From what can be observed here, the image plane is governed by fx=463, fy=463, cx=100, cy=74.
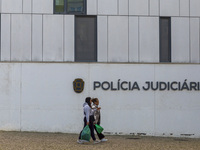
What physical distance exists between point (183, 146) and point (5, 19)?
9699 mm

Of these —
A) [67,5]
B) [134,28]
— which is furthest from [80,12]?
[134,28]

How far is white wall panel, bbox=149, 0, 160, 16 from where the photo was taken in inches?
840

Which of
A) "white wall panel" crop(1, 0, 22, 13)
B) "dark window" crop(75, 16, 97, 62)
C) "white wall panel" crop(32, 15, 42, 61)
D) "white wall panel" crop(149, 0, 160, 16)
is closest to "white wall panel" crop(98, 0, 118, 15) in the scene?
"dark window" crop(75, 16, 97, 62)

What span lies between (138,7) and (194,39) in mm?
2993

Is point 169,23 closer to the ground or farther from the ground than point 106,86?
farther from the ground

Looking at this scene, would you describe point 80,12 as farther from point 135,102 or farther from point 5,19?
point 135,102

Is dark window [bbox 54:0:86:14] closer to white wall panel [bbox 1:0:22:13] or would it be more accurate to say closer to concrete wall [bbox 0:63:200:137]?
white wall panel [bbox 1:0:22:13]

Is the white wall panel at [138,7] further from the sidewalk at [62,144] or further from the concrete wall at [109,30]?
the sidewalk at [62,144]

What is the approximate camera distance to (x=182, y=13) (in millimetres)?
21453

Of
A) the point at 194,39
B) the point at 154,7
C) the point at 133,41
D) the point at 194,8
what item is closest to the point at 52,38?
the point at 133,41

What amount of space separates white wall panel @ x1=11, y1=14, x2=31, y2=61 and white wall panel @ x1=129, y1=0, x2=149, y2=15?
470 centimetres

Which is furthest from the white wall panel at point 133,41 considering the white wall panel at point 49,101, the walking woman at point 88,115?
the walking woman at point 88,115

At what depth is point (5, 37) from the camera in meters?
20.8

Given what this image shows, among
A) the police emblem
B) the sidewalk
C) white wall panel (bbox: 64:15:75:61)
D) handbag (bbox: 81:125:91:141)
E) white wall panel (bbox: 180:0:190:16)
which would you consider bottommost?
the sidewalk
